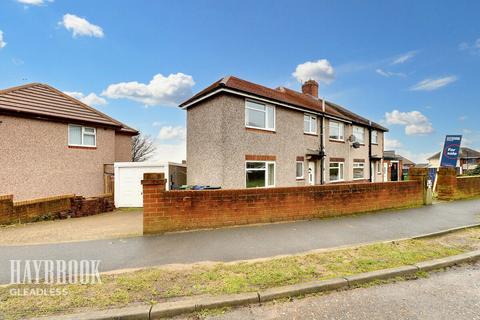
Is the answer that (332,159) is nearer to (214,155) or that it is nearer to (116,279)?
(214,155)

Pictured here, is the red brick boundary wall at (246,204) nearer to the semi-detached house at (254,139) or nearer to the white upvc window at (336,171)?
the semi-detached house at (254,139)

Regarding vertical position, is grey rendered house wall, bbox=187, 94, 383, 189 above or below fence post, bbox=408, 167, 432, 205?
above

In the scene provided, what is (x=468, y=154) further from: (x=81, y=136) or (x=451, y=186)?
(x=81, y=136)

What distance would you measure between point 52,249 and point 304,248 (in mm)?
5043

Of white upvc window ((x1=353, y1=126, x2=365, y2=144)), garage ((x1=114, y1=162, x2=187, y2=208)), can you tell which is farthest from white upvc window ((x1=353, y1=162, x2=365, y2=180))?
garage ((x1=114, y1=162, x2=187, y2=208))

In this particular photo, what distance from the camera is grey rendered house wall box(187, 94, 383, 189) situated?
993 cm

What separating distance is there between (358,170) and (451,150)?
663 centimetres

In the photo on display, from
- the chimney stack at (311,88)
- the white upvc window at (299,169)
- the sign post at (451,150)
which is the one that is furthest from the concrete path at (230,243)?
the chimney stack at (311,88)

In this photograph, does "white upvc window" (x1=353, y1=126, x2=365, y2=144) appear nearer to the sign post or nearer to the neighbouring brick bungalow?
the sign post

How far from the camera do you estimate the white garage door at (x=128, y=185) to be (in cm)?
1141

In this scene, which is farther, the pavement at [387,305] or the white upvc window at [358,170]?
the white upvc window at [358,170]

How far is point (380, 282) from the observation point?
3.47 m

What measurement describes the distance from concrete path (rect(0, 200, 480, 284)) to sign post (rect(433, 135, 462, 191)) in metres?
6.62

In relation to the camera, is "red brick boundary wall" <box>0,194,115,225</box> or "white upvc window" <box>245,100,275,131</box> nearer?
"red brick boundary wall" <box>0,194,115,225</box>
